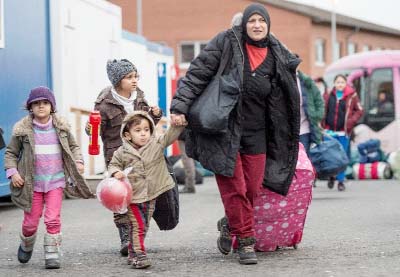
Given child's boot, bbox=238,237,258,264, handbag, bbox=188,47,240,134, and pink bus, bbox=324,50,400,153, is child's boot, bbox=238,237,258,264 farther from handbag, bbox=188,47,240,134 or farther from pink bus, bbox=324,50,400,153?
pink bus, bbox=324,50,400,153

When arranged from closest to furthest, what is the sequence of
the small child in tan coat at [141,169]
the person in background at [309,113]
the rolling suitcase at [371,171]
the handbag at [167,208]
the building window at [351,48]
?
the small child in tan coat at [141,169] → the handbag at [167,208] → the person in background at [309,113] → the rolling suitcase at [371,171] → the building window at [351,48]

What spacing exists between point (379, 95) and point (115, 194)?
19353 mm

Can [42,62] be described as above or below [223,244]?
above

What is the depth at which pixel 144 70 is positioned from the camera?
25.4m

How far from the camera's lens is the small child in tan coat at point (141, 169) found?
833 cm

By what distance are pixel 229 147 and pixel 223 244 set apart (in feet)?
2.75

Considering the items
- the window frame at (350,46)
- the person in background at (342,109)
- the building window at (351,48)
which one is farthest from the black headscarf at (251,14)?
the building window at (351,48)

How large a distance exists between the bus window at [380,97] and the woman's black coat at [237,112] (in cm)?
1818

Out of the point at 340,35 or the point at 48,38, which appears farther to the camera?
the point at 340,35

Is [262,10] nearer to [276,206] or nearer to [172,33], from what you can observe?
[276,206]

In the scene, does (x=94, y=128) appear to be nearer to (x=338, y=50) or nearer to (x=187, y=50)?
(x=187, y=50)

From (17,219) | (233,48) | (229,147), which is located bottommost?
(17,219)

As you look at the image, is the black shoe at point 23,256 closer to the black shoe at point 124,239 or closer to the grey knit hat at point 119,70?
the black shoe at point 124,239

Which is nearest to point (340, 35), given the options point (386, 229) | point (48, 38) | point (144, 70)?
point (144, 70)
